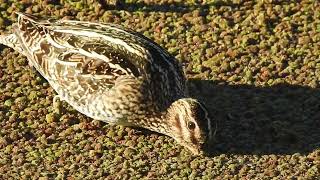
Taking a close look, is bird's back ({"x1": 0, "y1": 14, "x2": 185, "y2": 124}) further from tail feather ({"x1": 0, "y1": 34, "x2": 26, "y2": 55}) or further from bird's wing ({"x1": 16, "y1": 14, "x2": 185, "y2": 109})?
tail feather ({"x1": 0, "y1": 34, "x2": 26, "y2": 55})

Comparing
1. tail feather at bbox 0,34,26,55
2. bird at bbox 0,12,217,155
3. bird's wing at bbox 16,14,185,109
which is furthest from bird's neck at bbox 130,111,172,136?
tail feather at bbox 0,34,26,55

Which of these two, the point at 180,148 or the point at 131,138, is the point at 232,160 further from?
the point at 131,138

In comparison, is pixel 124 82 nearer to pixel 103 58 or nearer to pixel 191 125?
pixel 103 58

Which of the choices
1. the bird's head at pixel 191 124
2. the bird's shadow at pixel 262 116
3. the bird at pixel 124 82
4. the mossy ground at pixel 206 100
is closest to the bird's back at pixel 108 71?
the bird at pixel 124 82

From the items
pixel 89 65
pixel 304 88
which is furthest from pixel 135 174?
pixel 304 88

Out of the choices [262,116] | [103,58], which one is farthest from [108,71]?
[262,116]

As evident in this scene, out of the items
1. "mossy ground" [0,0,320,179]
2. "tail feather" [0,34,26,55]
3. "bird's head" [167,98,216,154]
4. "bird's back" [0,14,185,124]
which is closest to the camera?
"bird's head" [167,98,216,154]
